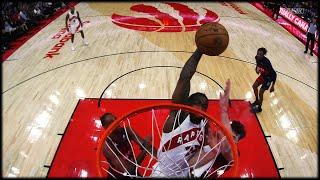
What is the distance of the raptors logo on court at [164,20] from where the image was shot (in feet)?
40.3

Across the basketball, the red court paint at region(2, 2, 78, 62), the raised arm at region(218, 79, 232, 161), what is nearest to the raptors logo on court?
the red court paint at region(2, 2, 78, 62)

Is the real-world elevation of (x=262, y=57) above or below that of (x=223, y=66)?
above

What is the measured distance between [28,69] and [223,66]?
527cm

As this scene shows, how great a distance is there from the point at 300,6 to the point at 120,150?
14233 mm

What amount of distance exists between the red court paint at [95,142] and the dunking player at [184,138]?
181cm

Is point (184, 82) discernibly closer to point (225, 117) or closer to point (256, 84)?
point (225, 117)

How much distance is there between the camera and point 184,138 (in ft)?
10.9

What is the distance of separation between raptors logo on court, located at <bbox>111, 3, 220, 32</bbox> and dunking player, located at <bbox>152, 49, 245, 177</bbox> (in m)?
8.81

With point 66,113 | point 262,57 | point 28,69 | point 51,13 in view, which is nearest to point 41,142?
point 66,113

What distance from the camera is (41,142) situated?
5613mm

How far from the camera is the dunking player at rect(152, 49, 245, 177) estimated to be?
3229 mm

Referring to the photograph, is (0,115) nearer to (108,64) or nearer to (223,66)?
(108,64)

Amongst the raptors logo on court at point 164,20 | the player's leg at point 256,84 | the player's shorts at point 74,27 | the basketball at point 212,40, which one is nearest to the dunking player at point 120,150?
the basketball at point 212,40

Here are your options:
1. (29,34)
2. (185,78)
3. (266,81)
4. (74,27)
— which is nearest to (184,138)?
(185,78)
